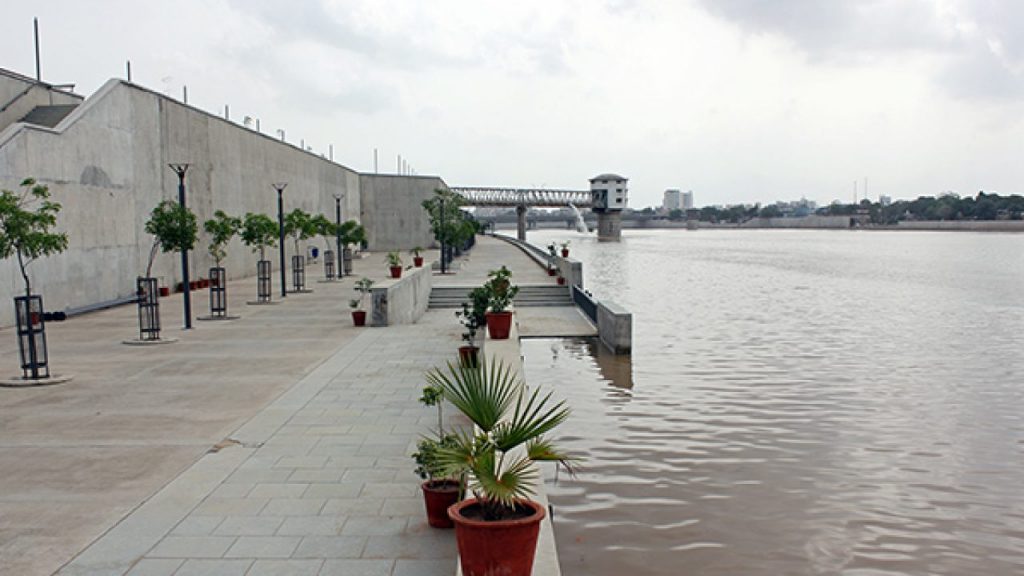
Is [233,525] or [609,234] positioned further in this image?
[609,234]

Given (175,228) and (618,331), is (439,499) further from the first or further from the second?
(175,228)

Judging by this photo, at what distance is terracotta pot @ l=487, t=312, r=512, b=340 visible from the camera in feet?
47.2

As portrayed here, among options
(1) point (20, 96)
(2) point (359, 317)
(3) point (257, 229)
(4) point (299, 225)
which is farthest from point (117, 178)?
(2) point (359, 317)

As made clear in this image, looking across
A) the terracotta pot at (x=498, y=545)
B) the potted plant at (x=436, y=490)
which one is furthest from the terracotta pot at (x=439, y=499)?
the terracotta pot at (x=498, y=545)

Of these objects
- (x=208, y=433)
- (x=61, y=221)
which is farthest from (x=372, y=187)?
(x=208, y=433)

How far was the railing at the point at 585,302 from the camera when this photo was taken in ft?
71.2

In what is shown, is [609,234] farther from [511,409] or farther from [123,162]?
[511,409]

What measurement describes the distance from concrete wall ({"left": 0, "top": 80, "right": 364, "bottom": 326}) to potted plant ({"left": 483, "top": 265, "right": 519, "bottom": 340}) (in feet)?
31.8

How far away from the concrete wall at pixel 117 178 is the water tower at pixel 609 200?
95947 millimetres

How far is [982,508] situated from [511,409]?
5.08m

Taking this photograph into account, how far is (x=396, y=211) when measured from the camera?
65.0 m

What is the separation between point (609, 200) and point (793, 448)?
118 m

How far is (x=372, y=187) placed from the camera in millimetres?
65312

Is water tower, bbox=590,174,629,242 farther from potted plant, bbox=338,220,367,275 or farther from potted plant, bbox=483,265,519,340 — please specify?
potted plant, bbox=483,265,519,340
